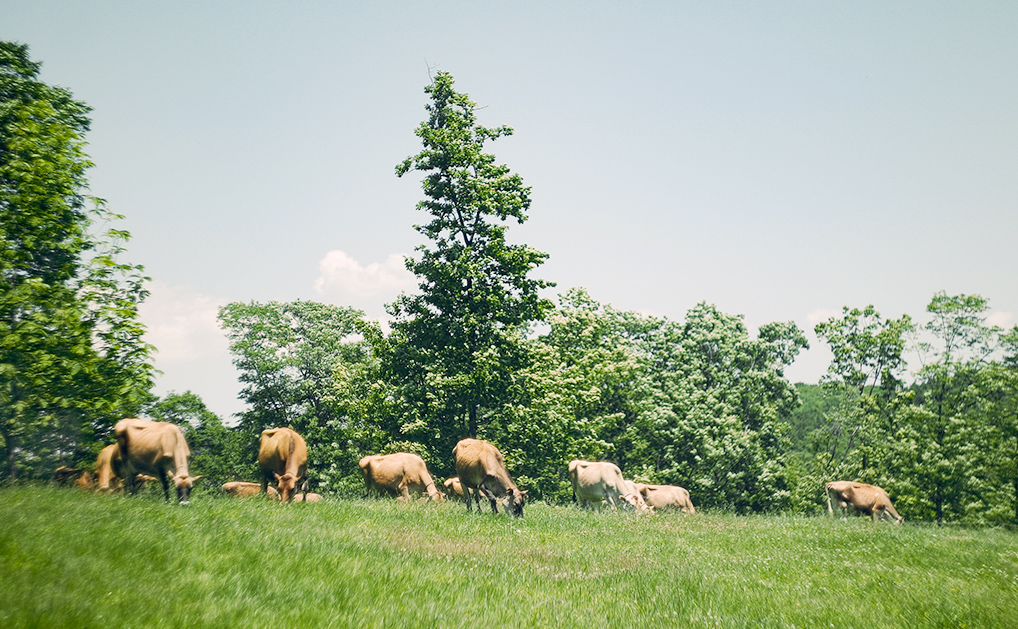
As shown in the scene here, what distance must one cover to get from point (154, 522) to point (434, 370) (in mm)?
17894

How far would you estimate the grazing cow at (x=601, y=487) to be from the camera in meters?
25.7

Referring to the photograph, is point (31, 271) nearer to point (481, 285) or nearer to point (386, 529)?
point (386, 529)

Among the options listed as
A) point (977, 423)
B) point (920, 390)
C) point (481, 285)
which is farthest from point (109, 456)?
point (920, 390)

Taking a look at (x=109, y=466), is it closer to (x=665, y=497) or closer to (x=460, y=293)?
(x=460, y=293)

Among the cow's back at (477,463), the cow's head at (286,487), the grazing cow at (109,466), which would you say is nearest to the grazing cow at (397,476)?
the cow's back at (477,463)

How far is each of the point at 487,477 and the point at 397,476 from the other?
746 cm

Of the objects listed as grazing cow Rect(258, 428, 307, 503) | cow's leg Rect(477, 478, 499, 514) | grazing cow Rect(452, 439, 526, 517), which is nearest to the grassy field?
grazing cow Rect(258, 428, 307, 503)

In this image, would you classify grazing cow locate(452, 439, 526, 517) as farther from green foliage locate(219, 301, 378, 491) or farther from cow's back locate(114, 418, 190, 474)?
green foliage locate(219, 301, 378, 491)

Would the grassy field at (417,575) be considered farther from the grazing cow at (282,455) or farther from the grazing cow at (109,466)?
the grazing cow at (282,455)

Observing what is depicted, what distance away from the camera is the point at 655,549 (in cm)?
1299

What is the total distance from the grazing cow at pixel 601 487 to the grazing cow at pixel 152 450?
56.8ft

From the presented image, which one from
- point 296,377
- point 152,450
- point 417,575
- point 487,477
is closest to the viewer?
point 417,575

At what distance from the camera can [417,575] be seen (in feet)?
26.9

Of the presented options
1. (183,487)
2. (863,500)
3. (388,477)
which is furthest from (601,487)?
(183,487)
